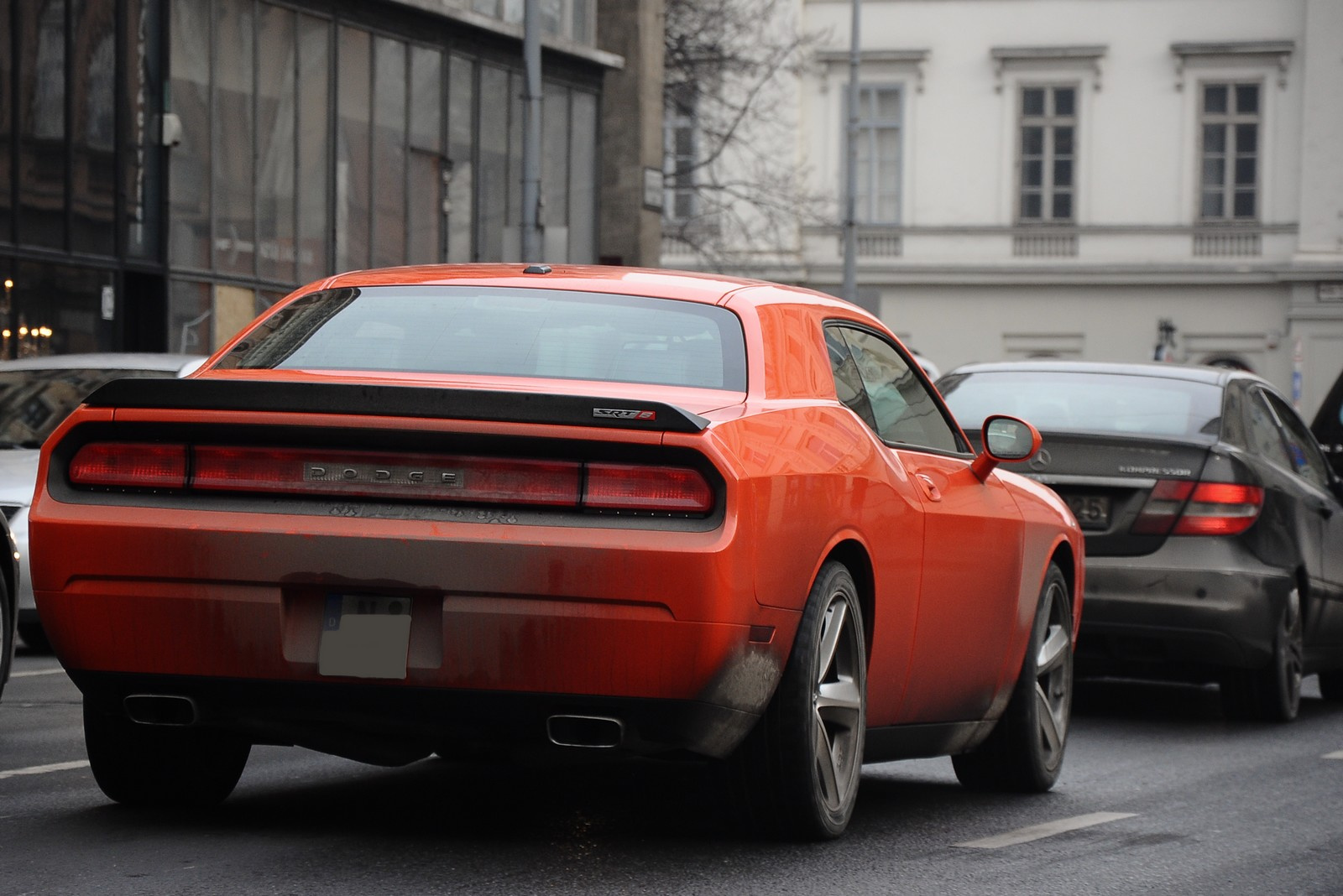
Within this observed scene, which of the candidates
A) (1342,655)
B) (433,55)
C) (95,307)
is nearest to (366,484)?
(1342,655)

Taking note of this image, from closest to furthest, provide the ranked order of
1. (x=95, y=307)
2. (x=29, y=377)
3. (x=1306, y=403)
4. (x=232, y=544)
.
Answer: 1. (x=232, y=544)
2. (x=29, y=377)
3. (x=95, y=307)
4. (x=1306, y=403)

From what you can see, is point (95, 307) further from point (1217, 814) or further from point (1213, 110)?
point (1213, 110)

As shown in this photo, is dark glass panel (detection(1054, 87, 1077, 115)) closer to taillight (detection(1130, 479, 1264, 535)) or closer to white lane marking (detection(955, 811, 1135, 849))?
taillight (detection(1130, 479, 1264, 535))

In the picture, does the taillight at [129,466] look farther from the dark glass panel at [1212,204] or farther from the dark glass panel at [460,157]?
the dark glass panel at [1212,204]

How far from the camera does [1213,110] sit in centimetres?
4884

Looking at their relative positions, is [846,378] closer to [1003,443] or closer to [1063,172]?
[1003,443]

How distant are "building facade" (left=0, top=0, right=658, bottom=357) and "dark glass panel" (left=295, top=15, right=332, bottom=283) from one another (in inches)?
1.0

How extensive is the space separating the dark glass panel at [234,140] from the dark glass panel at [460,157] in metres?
4.13

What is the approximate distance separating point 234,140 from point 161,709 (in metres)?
21.5

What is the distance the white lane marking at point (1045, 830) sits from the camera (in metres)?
6.45

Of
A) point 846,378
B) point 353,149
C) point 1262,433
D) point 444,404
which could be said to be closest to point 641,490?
point 444,404

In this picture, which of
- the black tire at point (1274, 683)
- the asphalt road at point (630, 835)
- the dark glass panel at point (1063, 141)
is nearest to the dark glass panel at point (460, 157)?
the black tire at point (1274, 683)

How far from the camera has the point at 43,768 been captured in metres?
7.44

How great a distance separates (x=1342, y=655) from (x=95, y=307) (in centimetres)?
1614
